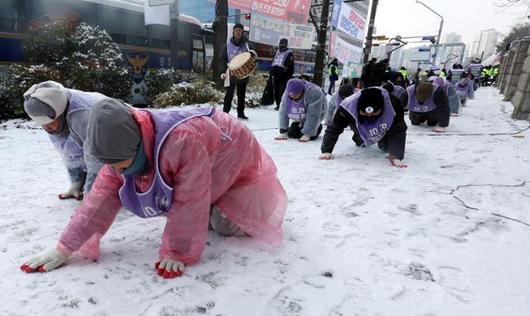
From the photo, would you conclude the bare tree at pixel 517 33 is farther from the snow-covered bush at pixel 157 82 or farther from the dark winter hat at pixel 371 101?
the dark winter hat at pixel 371 101

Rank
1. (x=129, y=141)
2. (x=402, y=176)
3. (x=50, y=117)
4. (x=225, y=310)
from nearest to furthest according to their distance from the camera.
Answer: (x=129, y=141)
(x=225, y=310)
(x=50, y=117)
(x=402, y=176)

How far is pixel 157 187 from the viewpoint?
5.22 feet

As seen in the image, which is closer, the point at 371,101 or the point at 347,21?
the point at 371,101

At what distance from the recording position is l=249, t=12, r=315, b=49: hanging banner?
9508 mm

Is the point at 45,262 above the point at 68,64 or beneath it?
beneath

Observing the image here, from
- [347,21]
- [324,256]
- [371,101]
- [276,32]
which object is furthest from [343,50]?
[324,256]

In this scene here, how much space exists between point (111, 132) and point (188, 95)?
262 inches

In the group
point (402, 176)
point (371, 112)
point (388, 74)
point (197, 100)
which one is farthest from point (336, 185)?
point (388, 74)

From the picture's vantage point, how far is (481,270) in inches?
72.4

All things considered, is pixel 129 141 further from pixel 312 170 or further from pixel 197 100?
pixel 197 100

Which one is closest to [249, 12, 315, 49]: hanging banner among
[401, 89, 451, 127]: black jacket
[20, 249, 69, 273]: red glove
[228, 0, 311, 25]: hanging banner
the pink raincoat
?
[228, 0, 311, 25]: hanging banner

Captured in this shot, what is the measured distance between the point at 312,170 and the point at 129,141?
258 centimetres

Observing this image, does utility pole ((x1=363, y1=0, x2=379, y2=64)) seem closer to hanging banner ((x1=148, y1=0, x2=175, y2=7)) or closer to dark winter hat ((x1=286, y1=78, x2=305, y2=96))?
hanging banner ((x1=148, y1=0, x2=175, y2=7))

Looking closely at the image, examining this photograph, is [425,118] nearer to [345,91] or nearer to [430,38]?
[345,91]
